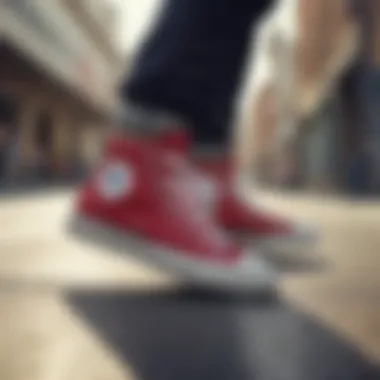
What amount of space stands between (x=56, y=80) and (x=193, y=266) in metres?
0.26

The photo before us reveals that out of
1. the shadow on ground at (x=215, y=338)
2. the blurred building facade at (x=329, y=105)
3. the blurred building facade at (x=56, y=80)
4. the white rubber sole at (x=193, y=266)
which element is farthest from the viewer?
the blurred building facade at (x=329, y=105)

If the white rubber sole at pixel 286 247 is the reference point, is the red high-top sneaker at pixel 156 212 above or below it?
above

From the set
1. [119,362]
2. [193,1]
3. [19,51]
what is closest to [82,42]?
[19,51]

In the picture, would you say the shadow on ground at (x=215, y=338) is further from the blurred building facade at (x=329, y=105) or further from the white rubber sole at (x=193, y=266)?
the blurred building facade at (x=329, y=105)

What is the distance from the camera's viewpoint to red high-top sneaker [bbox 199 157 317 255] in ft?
1.95

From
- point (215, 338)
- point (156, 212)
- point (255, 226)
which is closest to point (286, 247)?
point (255, 226)

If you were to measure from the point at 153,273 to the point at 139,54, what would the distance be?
6.1 inches

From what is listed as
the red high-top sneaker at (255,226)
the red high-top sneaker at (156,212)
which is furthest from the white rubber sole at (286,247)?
the red high-top sneaker at (156,212)

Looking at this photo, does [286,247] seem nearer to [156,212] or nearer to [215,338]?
[156,212]

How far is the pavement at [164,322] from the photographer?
294mm

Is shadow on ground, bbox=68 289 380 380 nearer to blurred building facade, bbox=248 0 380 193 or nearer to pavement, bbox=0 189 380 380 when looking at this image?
pavement, bbox=0 189 380 380

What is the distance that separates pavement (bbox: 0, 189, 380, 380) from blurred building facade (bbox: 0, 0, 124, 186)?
4 centimetres

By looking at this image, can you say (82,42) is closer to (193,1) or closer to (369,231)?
(193,1)

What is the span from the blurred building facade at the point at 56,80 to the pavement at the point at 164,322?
4 cm
